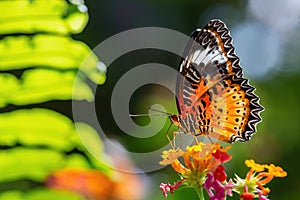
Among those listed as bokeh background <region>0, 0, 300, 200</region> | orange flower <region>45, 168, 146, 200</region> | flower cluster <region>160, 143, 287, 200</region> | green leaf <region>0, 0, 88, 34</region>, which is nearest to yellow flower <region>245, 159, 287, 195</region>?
flower cluster <region>160, 143, 287, 200</region>

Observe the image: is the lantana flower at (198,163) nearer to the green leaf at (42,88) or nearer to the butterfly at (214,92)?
the butterfly at (214,92)

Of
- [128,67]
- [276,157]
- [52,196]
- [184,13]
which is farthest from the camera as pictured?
[184,13]

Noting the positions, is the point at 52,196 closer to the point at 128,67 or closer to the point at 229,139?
the point at 229,139

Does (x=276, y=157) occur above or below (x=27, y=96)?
above

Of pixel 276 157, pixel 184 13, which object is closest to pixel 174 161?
pixel 276 157

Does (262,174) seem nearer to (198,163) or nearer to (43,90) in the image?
(198,163)

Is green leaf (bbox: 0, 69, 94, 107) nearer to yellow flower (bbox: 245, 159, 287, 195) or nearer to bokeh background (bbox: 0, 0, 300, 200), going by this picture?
yellow flower (bbox: 245, 159, 287, 195)

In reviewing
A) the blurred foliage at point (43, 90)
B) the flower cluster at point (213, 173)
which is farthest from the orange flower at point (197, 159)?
the blurred foliage at point (43, 90)
